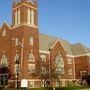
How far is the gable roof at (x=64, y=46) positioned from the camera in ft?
238

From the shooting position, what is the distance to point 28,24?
2571 inches

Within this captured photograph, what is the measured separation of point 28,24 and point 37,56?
8.16m

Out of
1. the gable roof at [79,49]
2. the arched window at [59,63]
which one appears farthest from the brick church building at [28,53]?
the gable roof at [79,49]

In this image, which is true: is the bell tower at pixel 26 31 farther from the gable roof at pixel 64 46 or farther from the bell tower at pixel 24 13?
the gable roof at pixel 64 46

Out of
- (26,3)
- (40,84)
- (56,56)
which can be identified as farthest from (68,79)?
(26,3)

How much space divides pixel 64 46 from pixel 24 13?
71.3 feet

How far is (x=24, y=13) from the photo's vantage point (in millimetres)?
65125

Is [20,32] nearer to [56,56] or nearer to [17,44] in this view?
[17,44]

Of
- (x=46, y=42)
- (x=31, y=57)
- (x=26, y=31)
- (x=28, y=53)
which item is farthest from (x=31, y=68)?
(x=46, y=42)

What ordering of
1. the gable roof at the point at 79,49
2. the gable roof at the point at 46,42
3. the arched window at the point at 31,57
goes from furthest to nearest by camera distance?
the gable roof at the point at 79,49
the gable roof at the point at 46,42
the arched window at the point at 31,57

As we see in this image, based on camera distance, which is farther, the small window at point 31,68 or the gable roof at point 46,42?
the gable roof at point 46,42

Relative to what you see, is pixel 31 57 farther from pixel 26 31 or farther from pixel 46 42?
pixel 46 42

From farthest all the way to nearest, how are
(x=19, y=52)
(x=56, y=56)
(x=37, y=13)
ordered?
1. (x=56, y=56)
2. (x=37, y=13)
3. (x=19, y=52)

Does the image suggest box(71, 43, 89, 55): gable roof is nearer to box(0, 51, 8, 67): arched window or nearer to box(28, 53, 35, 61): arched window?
box(28, 53, 35, 61): arched window
